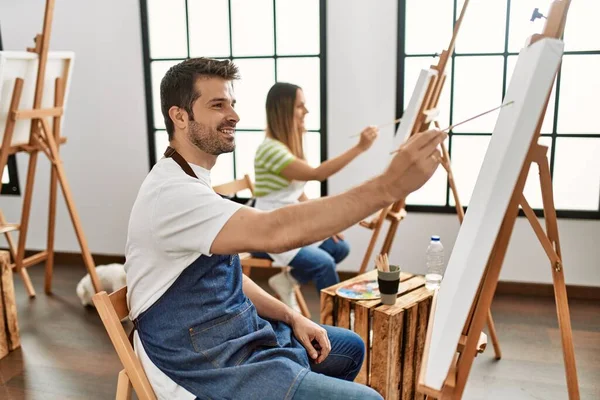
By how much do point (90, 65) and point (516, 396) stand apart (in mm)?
3200

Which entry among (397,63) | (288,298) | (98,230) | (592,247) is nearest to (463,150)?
(397,63)

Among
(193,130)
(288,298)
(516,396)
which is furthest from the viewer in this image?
(288,298)

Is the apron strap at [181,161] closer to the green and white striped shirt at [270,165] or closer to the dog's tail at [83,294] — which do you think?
the green and white striped shirt at [270,165]

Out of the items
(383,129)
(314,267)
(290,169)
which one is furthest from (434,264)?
(383,129)

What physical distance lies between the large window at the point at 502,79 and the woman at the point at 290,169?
0.80 metres

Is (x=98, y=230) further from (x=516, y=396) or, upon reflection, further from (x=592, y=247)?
(x=592, y=247)

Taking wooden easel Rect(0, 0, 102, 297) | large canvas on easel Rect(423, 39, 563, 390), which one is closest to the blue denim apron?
large canvas on easel Rect(423, 39, 563, 390)

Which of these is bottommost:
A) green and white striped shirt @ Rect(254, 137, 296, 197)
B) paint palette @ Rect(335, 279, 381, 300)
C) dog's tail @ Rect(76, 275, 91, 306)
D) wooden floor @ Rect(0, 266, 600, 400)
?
wooden floor @ Rect(0, 266, 600, 400)

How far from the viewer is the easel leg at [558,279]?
4.88 ft

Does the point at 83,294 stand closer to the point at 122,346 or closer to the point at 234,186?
the point at 234,186

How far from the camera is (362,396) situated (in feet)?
4.26

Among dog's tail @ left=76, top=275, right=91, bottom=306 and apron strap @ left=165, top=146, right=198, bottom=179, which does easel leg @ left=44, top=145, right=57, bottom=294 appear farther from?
apron strap @ left=165, top=146, right=198, bottom=179

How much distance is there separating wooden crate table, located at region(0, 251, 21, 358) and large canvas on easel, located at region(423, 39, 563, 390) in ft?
7.34

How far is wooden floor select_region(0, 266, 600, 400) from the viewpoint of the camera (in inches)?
93.0
